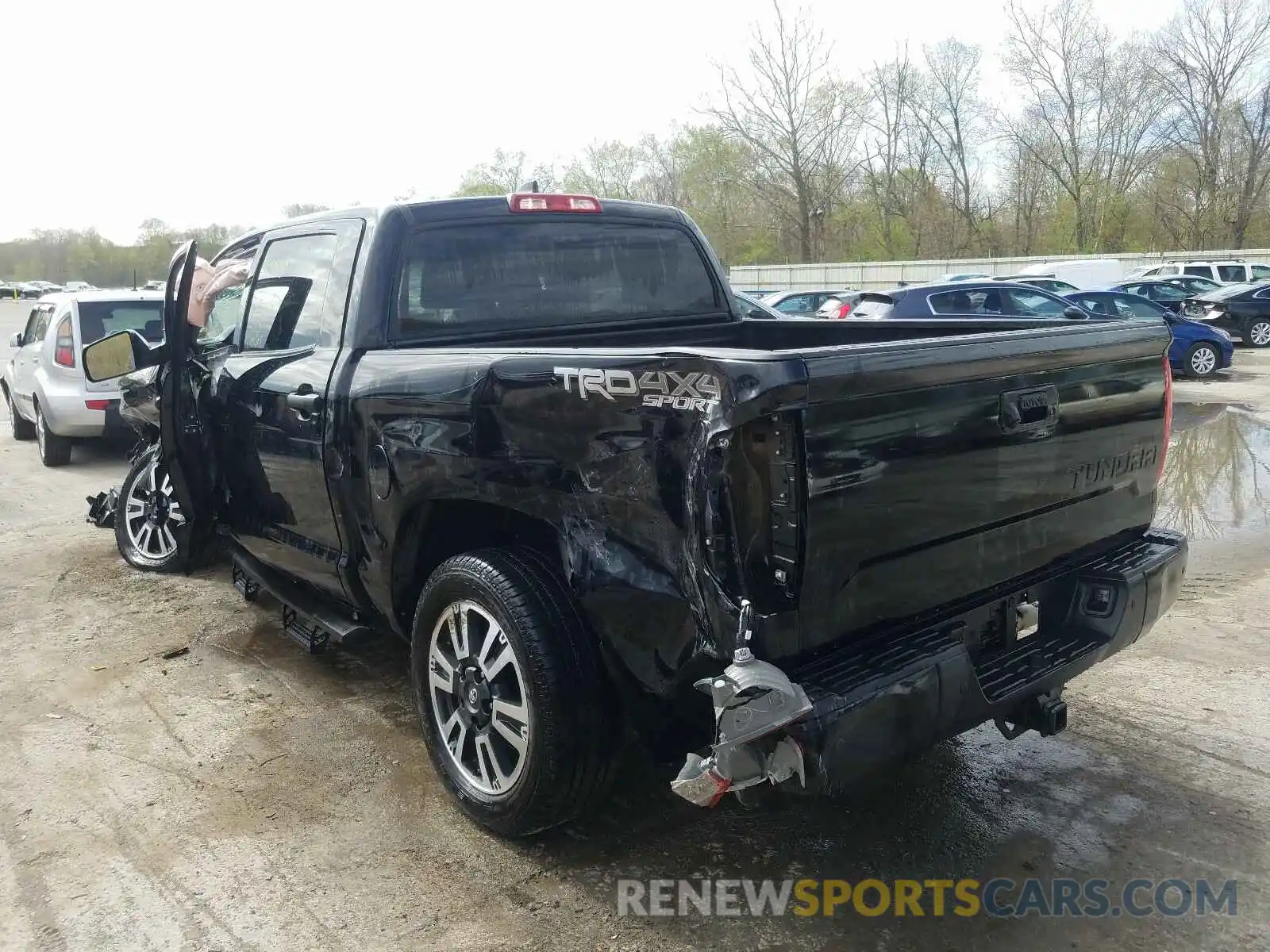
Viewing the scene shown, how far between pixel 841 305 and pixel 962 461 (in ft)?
47.9

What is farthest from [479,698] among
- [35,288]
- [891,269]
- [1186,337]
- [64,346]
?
[35,288]

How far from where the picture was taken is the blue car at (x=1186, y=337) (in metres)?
16.6

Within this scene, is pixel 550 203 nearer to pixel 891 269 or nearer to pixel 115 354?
pixel 115 354

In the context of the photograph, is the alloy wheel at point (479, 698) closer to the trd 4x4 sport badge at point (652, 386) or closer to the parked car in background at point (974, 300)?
the trd 4x4 sport badge at point (652, 386)

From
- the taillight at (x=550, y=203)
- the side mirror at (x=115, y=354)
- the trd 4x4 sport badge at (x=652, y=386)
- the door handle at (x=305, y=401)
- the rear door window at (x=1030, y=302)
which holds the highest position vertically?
the taillight at (x=550, y=203)

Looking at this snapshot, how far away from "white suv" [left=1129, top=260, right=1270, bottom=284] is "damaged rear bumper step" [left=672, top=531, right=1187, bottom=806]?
95.2 ft

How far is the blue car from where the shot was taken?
54.3 ft

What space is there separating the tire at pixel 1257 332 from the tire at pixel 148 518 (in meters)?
22.9

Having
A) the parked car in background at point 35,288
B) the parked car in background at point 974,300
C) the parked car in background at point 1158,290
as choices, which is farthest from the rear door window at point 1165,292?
the parked car in background at point 35,288

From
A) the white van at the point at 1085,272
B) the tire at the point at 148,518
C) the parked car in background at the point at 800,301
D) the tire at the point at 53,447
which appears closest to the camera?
the tire at the point at 148,518

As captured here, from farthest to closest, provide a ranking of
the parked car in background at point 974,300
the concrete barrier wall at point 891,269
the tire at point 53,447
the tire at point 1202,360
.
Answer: the concrete barrier wall at point 891,269 < the tire at point 1202,360 < the parked car in background at point 974,300 < the tire at point 53,447

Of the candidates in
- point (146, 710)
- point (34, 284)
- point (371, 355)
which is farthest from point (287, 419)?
point (34, 284)

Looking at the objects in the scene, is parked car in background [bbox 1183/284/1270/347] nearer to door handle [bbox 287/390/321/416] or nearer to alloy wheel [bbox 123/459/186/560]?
alloy wheel [bbox 123/459/186/560]

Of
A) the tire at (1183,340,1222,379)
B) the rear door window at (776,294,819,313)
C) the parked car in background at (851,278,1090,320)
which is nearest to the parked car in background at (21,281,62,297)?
the rear door window at (776,294,819,313)
